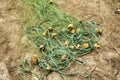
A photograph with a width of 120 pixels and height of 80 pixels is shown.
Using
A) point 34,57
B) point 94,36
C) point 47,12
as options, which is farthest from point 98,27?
point 34,57

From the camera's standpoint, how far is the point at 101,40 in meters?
3.84

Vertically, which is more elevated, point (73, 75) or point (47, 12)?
Answer: point (47, 12)

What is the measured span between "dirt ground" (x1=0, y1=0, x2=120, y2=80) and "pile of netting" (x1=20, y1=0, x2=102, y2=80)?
84 millimetres

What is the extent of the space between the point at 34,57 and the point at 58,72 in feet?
1.02

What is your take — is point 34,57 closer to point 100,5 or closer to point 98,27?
point 98,27

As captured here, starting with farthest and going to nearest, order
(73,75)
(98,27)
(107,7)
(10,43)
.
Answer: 1. (107,7)
2. (98,27)
3. (10,43)
4. (73,75)

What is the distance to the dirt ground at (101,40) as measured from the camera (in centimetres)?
349

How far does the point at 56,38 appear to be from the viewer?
150 inches

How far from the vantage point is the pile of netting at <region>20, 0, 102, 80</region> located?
3.51 metres

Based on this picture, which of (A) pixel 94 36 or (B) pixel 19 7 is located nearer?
(A) pixel 94 36

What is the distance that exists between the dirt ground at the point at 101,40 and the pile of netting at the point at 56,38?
0.08m

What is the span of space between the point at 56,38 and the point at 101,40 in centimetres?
54

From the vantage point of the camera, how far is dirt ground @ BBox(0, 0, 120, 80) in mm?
3494

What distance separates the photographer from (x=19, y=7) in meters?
4.19
